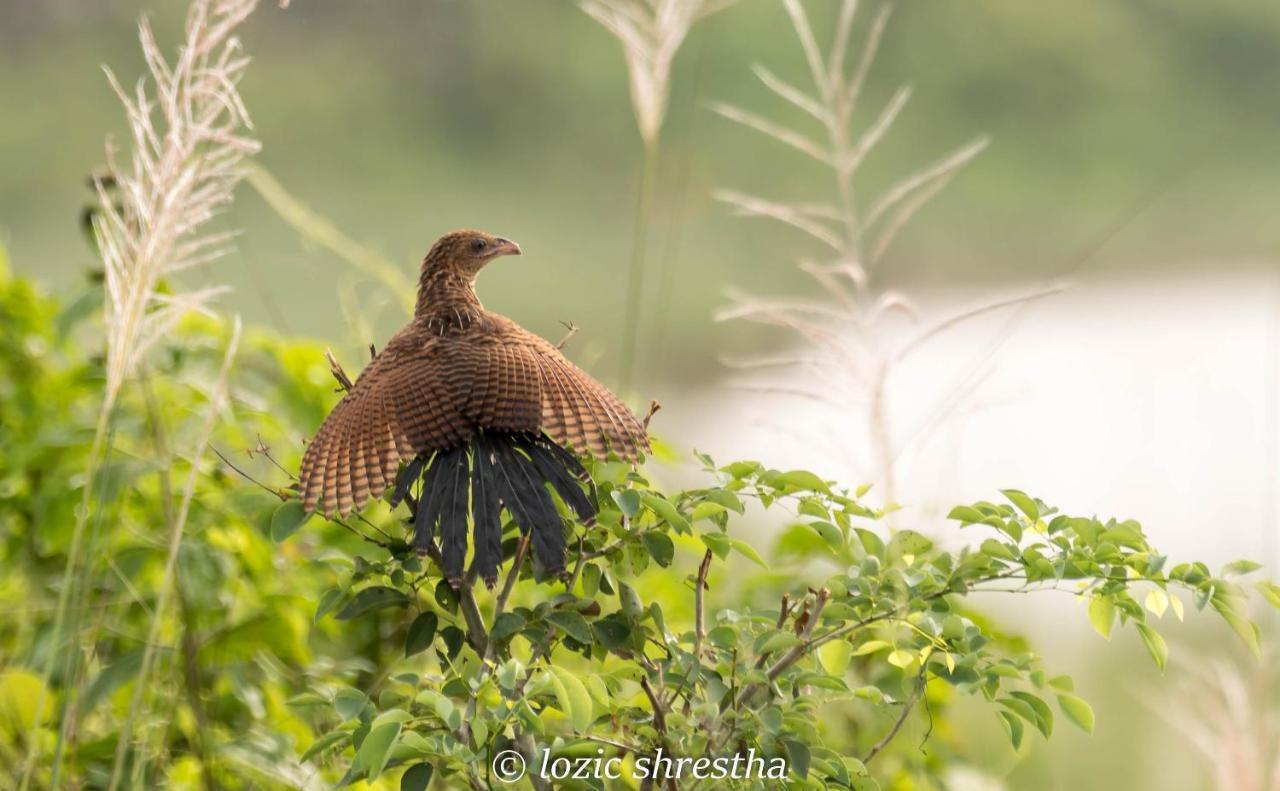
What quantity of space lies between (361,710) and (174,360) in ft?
2.31

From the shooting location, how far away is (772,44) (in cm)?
745

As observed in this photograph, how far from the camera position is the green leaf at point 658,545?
1.03m

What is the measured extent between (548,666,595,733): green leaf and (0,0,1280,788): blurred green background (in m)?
5.09

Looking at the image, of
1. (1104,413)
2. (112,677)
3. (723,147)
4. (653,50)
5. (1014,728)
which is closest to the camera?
(1014,728)

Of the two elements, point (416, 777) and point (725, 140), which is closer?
point (416, 777)

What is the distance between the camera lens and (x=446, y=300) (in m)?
1.07

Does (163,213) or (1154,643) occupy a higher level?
(163,213)

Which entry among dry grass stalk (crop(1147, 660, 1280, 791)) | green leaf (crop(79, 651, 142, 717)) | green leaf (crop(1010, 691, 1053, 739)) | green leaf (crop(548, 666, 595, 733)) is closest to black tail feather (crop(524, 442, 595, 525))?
green leaf (crop(548, 666, 595, 733))

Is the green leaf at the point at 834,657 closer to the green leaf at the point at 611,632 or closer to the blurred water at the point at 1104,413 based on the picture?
the green leaf at the point at 611,632

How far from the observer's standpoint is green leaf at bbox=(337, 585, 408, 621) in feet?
3.42

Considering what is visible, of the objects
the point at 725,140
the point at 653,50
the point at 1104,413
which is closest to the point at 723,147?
the point at 725,140

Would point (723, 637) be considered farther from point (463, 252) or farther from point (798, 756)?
point (463, 252)

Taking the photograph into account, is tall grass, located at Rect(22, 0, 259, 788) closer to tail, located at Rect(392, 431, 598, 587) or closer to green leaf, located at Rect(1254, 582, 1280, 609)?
tail, located at Rect(392, 431, 598, 587)

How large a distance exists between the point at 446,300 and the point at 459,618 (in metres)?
0.40
